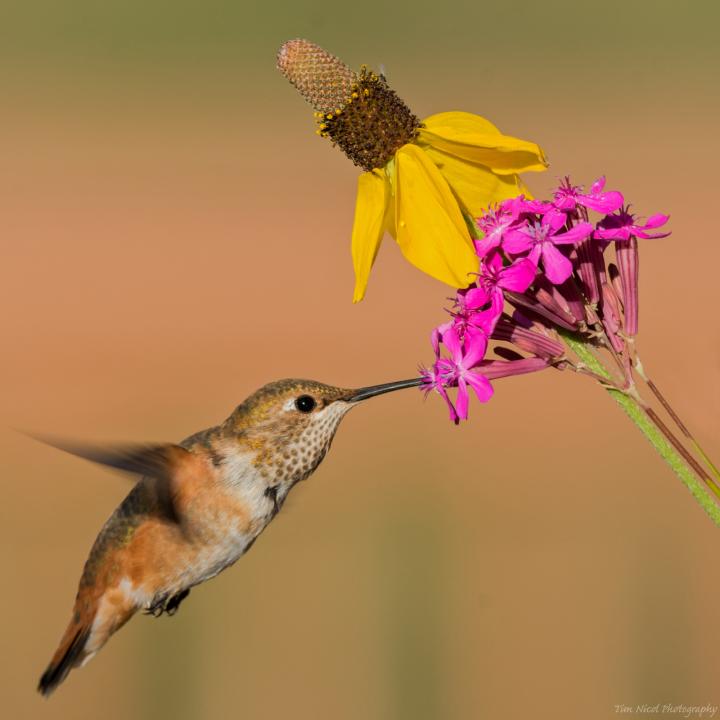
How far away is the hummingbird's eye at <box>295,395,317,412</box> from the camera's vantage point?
1.60 meters

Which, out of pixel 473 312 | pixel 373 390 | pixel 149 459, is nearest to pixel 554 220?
pixel 473 312

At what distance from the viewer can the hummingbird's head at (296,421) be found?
161 cm

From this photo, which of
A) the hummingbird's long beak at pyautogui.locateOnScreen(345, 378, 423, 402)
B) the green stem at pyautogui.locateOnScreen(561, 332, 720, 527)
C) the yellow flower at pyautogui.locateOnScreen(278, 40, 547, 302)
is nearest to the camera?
the green stem at pyautogui.locateOnScreen(561, 332, 720, 527)

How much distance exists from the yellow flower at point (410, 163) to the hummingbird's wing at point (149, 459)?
1.39 feet

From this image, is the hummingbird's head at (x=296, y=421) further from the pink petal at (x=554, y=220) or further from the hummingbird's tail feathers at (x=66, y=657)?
the pink petal at (x=554, y=220)

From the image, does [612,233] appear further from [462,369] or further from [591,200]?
[462,369]

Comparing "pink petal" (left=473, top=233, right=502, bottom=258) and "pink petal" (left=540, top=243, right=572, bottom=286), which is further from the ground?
"pink petal" (left=473, top=233, right=502, bottom=258)

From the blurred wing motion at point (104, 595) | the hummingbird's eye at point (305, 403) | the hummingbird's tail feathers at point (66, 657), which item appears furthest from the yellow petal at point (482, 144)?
the hummingbird's tail feathers at point (66, 657)

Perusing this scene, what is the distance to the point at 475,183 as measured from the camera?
128cm

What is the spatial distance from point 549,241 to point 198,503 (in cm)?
74

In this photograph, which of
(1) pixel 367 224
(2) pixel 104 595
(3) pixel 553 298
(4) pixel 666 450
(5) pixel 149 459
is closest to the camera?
(4) pixel 666 450

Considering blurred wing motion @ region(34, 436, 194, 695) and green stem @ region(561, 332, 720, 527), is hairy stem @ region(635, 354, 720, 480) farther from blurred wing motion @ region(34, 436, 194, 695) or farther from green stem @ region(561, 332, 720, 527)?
blurred wing motion @ region(34, 436, 194, 695)

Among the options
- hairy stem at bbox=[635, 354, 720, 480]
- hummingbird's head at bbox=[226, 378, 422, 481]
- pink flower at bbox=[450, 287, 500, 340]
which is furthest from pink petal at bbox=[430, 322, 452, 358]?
hummingbird's head at bbox=[226, 378, 422, 481]

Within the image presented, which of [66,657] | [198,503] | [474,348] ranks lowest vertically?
[66,657]
